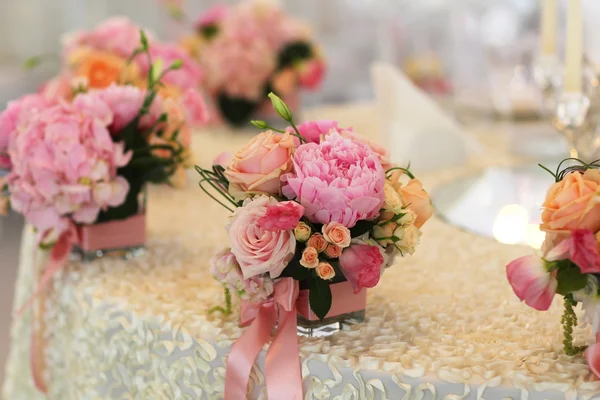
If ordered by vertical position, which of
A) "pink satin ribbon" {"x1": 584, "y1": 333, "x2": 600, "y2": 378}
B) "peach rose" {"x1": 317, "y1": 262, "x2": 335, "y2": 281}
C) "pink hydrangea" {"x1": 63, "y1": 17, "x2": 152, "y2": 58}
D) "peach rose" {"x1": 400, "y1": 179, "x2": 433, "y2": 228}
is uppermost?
"pink hydrangea" {"x1": 63, "y1": 17, "x2": 152, "y2": 58}

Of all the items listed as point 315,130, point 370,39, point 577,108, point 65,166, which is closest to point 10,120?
point 65,166

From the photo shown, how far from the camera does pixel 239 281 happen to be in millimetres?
1039

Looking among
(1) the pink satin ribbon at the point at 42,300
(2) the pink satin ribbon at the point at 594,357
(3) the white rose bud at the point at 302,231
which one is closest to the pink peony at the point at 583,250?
(2) the pink satin ribbon at the point at 594,357

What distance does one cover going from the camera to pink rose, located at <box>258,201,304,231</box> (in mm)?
967

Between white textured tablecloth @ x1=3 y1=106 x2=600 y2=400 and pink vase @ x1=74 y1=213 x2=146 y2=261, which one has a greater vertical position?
pink vase @ x1=74 y1=213 x2=146 y2=261

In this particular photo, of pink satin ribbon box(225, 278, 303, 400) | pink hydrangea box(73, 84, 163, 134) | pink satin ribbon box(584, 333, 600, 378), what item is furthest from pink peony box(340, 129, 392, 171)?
pink hydrangea box(73, 84, 163, 134)

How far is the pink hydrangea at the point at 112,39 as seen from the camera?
80.4 inches

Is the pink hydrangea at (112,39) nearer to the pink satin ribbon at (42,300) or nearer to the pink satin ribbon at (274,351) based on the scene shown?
the pink satin ribbon at (42,300)

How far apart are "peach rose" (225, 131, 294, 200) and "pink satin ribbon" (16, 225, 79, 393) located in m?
0.52

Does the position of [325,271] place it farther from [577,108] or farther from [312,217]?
[577,108]

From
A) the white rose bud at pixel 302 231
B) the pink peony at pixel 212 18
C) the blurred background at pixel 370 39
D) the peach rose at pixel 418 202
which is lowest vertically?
the white rose bud at pixel 302 231

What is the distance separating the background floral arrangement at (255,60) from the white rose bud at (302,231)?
157 centimetres

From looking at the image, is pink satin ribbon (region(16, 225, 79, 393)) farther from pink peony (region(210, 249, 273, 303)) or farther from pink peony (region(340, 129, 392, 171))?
pink peony (region(340, 129, 392, 171))

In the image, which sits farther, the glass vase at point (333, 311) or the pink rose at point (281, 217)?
the glass vase at point (333, 311)
